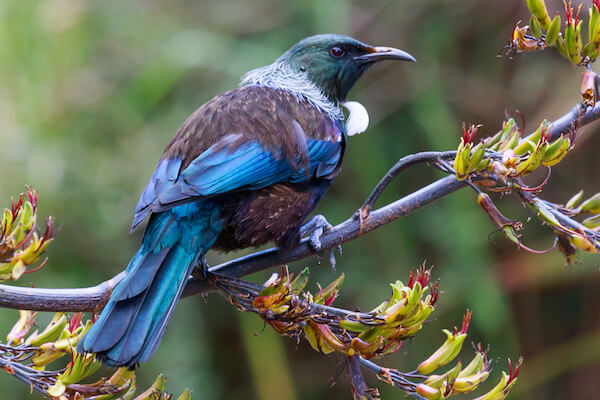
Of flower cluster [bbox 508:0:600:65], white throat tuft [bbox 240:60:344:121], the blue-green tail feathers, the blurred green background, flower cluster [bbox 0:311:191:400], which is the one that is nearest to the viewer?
flower cluster [bbox 0:311:191:400]

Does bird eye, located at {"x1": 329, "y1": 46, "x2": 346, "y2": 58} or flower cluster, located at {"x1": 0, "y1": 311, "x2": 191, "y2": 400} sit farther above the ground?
bird eye, located at {"x1": 329, "y1": 46, "x2": 346, "y2": 58}

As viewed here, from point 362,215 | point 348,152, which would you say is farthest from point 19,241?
point 348,152

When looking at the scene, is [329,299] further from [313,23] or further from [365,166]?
[313,23]

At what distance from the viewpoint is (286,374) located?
13.1ft

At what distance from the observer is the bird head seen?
2.89 m

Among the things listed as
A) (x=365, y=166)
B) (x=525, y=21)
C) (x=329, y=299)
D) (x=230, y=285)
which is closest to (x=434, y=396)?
(x=329, y=299)

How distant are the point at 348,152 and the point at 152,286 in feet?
7.64

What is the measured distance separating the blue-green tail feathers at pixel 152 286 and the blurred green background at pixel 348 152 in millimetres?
1725

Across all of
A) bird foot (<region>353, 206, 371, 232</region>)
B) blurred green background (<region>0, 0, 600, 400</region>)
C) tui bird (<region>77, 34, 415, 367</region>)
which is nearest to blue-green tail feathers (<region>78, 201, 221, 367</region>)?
tui bird (<region>77, 34, 415, 367</region>)

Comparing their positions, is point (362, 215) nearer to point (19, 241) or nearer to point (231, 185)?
point (231, 185)

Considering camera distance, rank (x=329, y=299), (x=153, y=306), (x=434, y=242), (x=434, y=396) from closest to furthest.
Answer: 1. (x=434, y=396)
2. (x=329, y=299)
3. (x=153, y=306)
4. (x=434, y=242)

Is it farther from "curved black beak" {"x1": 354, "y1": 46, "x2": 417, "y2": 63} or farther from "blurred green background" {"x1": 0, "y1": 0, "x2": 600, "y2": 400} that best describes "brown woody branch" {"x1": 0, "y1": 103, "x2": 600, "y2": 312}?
"blurred green background" {"x1": 0, "y1": 0, "x2": 600, "y2": 400}

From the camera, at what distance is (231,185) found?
2.11 meters

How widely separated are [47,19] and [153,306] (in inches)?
111
